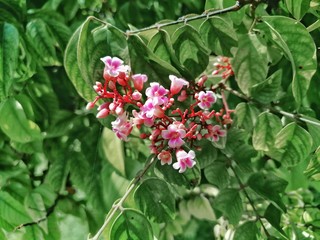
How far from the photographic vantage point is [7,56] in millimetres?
1012

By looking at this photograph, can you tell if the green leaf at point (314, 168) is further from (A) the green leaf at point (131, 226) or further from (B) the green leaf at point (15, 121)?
(B) the green leaf at point (15, 121)

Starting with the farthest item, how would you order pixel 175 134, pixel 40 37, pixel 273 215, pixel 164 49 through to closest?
pixel 40 37 → pixel 273 215 → pixel 164 49 → pixel 175 134

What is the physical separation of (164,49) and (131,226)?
0.93 feet

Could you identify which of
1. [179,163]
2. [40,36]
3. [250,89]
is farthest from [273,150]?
[40,36]

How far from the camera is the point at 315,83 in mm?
1228

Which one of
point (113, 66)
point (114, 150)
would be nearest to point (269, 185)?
point (114, 150)

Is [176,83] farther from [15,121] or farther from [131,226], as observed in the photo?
[15,121]

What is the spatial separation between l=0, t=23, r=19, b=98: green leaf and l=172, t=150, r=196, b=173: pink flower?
34 centimetres

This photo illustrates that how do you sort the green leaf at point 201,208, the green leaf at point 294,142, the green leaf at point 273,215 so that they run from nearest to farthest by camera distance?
the green leaf at point 294,142
the green leaf at point 273,215
the green leaf at point 201,208

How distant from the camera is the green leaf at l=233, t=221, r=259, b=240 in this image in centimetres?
101

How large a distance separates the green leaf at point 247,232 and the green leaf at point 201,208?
14.9 inches

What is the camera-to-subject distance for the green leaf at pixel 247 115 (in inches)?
41.2

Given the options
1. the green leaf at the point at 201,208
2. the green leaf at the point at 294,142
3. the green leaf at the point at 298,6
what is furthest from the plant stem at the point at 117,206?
the green leaf at the point at 201,208

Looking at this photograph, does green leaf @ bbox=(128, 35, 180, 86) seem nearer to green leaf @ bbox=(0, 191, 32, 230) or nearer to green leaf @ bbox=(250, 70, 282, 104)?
green leaf @ bbox=(250, 70, 282, 104)
